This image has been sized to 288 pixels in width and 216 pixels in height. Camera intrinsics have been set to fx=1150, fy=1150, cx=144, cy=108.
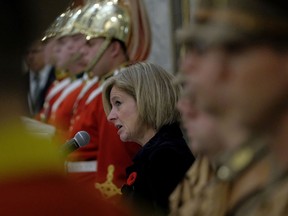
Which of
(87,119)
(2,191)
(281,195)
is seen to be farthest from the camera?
(87,119)

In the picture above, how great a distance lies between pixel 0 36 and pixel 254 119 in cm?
42

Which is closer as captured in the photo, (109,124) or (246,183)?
(246,183)

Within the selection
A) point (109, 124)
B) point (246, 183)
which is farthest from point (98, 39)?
point (246, 183)

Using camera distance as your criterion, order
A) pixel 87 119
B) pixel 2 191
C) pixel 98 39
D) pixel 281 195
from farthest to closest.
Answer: pixel 98 39 → pixel 87 119 → pixel 281 195 → pixel 2 191

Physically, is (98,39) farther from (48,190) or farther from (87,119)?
(48,190)

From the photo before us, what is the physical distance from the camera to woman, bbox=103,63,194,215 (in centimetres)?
406

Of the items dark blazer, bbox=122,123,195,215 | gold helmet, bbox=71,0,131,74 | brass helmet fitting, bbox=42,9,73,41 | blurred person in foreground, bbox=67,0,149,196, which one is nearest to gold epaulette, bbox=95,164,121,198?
blurred person in foreground, bbox=67,0,149,196

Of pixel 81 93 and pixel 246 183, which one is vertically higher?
pixel 246 183

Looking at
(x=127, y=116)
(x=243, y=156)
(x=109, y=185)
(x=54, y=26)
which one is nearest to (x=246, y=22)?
(x=243, y=156)

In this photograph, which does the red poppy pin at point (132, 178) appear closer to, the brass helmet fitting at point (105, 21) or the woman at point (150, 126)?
the woman at point (150, 126)

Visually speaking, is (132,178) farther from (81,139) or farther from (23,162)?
(23,162)

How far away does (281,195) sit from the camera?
72.0 inches

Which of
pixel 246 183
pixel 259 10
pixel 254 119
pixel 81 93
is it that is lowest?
pixel 81 93

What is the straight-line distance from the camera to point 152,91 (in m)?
4.38
